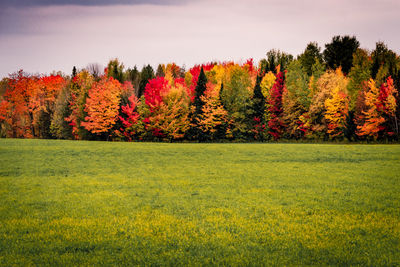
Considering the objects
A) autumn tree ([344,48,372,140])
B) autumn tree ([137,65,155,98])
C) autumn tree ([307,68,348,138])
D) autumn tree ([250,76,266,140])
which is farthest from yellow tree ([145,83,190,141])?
autumn tree ([344,48,372,140])

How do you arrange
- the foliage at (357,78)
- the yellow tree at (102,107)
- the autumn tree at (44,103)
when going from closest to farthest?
1. the foliage at (357,78)
2. the yellow tree at (102,107)
3. the autumn tree at (44,103)

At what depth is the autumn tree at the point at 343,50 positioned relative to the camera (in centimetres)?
8062

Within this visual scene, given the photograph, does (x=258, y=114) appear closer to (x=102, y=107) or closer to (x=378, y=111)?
(x=378, y=111)

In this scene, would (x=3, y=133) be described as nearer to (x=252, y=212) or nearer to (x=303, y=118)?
(x=303, y=118)

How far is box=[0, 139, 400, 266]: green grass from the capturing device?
23.4 feet

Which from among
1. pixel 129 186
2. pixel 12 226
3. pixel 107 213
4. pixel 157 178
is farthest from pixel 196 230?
pixel 157 178

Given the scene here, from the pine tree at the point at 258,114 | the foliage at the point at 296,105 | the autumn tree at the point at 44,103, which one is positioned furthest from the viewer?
the autumn tree at the point at 44,103

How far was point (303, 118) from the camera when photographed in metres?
61.2

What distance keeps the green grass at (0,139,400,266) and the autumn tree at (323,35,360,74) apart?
68817mm

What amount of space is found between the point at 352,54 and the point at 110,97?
5368cm

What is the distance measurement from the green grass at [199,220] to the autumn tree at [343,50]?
6882 centimetres

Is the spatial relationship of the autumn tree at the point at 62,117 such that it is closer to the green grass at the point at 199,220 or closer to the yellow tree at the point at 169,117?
the yellow tree at the point at 169,117

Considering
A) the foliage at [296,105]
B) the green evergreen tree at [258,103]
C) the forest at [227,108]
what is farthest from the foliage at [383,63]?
the green evergreen tree at [258,103]

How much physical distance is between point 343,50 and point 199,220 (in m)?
81.5
